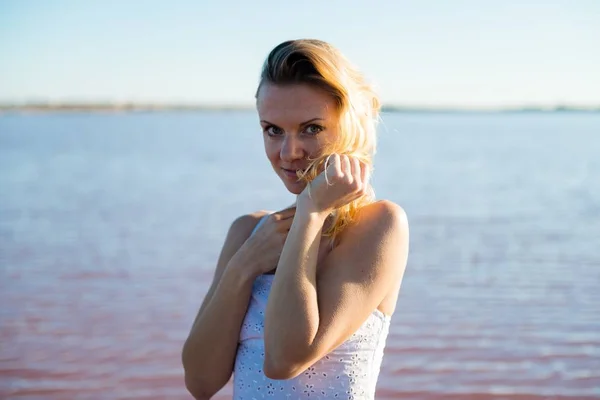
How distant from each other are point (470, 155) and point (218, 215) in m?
17.5

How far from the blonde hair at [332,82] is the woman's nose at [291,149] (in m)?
0.05

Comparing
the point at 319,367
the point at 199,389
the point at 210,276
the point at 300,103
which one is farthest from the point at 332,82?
the point at 210,276

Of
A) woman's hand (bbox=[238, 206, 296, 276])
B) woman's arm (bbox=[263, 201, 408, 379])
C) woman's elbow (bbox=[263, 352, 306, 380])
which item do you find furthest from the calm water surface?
woman's elbow (bbox=[263, 352, 306, 380])

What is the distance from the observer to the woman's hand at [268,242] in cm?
249

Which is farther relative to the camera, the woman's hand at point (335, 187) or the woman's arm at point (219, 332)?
the woman's arm at point (219, 332)

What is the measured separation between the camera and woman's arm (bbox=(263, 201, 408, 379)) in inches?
86.2

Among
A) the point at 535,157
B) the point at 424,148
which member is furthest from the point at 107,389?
the point at 424,148

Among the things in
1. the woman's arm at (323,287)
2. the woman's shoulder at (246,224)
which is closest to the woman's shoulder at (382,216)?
the woman's arm at (323,287)

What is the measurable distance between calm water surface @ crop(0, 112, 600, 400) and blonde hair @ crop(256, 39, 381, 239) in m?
1.72

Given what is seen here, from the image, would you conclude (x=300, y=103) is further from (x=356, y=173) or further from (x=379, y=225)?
(x=379, y=225)

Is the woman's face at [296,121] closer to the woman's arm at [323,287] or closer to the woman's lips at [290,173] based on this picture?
the woman's lips at [290,173]

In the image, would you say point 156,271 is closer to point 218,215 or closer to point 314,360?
point 218,215

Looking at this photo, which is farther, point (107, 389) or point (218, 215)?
point (218, 215)

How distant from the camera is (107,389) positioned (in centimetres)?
601
